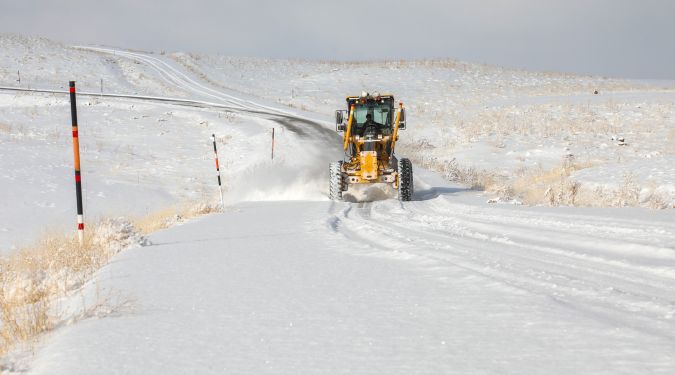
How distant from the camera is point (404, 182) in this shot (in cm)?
1384

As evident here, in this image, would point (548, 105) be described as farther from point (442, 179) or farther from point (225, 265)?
point (225, 265)

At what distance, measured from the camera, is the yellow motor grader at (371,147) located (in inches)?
556

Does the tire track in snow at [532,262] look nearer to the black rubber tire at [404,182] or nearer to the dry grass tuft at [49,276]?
the dry grass tuft at [49,276]

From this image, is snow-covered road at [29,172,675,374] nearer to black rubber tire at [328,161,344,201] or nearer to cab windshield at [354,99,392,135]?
black rubber tire at [328,161,344,201]

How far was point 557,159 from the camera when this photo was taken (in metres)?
23.1

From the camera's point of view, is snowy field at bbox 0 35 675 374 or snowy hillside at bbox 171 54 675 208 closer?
snowy field at bbox 0 35 675 374

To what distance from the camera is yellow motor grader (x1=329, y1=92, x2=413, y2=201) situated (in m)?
14.1

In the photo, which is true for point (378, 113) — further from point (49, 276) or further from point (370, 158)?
point (49, 276)

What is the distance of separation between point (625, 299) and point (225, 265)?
11.7ft

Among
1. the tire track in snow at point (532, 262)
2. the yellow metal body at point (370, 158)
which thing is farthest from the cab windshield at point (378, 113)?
the tire track in snow at point (532, 262)

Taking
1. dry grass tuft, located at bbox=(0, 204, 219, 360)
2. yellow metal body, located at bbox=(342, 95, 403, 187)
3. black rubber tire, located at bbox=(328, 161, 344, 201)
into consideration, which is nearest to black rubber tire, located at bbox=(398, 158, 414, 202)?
yellow metal body, located at bbox=(342, 95, 403, 187)

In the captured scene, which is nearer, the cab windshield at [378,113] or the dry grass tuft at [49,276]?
the dry grass tuft at [49,276]

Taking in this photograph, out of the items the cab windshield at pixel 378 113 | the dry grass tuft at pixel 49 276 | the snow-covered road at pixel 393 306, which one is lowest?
the dry grass tuft at pixel 49 276

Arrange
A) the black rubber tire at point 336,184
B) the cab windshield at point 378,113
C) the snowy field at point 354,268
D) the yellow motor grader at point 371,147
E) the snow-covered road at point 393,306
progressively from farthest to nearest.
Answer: the cab windshield at point 378,113 < the black rubber tire at point 336,184 < the yellow motor grader at point 371,147 < the snowy field at point 354,268 < the snow-covered road at point 393,306
